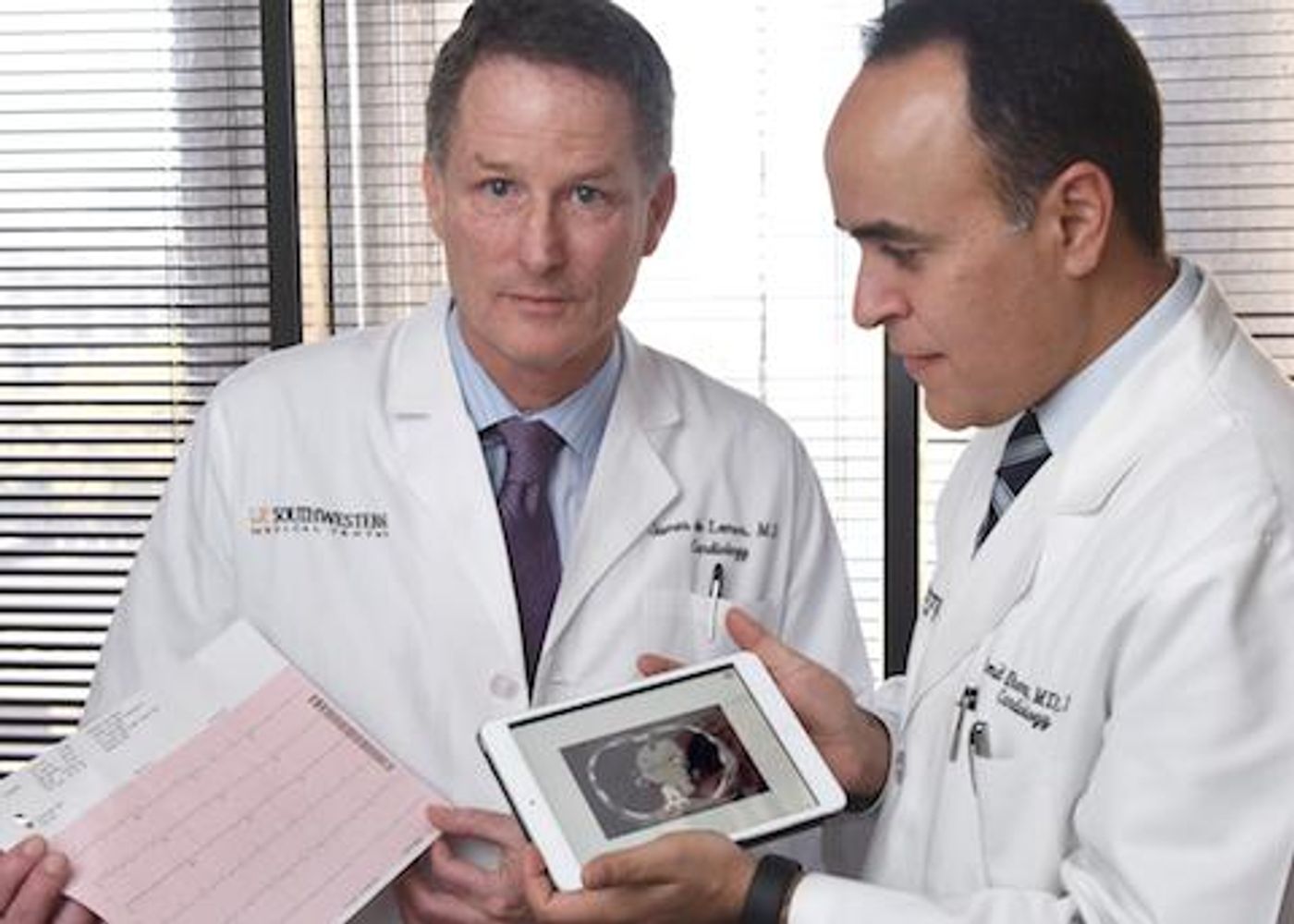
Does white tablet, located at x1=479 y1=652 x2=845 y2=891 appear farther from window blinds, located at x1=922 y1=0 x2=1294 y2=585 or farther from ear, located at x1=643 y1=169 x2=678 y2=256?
window blinds, located at x1=922 y1=0 x2=1294 y2=585

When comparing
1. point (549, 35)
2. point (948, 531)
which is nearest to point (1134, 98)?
point (948, 531)

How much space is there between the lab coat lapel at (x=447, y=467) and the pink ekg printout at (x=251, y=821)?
0.62 feet

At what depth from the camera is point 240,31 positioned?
2818mm

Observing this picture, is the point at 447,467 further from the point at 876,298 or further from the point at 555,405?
the point at 876,298

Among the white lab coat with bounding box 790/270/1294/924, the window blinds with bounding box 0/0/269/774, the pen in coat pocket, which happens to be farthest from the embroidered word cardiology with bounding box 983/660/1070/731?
the window blinds with bounding box 0/0/269/774

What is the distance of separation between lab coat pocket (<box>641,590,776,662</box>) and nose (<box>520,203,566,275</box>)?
34 cm

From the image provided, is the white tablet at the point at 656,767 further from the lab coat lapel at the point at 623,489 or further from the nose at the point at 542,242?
the nose at the point at 542,242

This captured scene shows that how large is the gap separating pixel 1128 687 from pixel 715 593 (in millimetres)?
591

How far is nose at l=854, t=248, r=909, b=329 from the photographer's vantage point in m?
1.25

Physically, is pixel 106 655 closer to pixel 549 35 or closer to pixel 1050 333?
pixel 549 35

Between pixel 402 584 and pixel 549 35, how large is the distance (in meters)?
0.54

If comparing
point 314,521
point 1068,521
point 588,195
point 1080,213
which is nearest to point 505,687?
point 314,521

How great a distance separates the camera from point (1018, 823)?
1.20m

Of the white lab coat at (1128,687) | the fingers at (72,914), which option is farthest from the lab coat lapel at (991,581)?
the fingers at (72,914)
